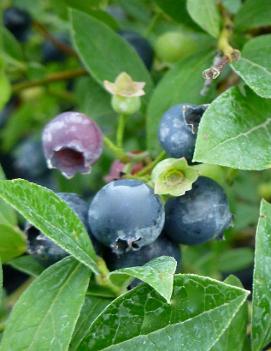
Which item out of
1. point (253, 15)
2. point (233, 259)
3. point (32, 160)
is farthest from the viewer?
point (32, 160)

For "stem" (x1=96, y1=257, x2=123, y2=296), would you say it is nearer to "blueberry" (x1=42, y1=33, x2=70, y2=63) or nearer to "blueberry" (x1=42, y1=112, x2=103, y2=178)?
"blueberry" (x1=42, y1=112, x2=103, y2=178)

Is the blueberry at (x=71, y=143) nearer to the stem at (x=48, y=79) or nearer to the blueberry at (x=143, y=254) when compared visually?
the blueberry at (x=143, y=254)

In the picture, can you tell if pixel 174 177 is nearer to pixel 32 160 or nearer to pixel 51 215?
pixel 51 215

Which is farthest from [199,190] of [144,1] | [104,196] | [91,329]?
[144,1]

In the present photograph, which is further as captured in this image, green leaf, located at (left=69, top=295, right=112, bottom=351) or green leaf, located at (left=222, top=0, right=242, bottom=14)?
green leaf, located at (left=222, top=0, right=242, bottom=14)

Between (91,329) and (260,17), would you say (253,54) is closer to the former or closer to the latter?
(260,17)

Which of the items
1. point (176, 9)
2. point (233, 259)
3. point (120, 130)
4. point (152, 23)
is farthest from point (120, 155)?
point (233, 259)

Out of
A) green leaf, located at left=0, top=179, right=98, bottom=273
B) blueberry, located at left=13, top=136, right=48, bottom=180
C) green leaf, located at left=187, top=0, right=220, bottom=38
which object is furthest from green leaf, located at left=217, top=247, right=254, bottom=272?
green leaf, located at left=0, top=179, right=98, bottom=273
